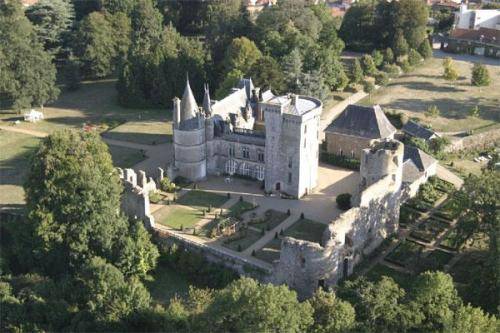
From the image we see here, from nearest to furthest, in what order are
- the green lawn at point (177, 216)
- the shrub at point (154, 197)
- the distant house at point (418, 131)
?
the green lawn at point (177, 216)
the shrub at point (154, 197)
the distant house at point (418, 131)

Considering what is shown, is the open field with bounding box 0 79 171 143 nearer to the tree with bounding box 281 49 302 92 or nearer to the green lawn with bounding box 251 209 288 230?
the tree with bounding box 281 49 302 92

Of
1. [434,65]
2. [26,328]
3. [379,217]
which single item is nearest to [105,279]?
[26,328]

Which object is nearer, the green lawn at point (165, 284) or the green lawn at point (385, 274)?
the green lawn at point (385, 274)

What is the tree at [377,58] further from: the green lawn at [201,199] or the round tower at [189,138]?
the green lawn at [201,199]

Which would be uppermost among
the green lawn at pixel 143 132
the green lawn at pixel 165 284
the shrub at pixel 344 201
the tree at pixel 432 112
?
the tree at pixel 432 112

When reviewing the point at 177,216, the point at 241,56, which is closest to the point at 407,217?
the point at 177,216

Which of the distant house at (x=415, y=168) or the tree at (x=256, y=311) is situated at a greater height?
the distant house at (x=415, y=168)

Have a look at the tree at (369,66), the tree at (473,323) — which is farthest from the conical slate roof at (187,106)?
the tree at (369,66)
